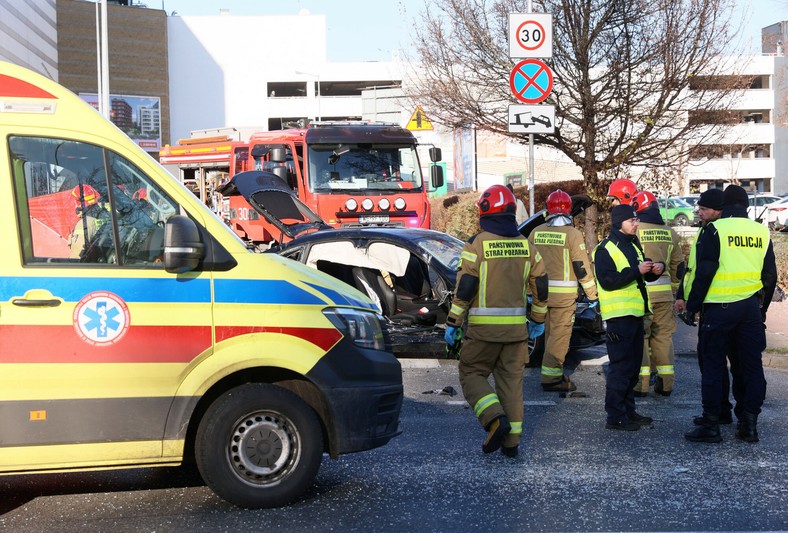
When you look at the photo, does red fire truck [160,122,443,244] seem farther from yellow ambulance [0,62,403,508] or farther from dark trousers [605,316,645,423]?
yellow ambulance [0,62,403,508]

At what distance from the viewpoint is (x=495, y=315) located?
6891mm

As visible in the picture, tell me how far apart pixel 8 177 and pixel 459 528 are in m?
2.89

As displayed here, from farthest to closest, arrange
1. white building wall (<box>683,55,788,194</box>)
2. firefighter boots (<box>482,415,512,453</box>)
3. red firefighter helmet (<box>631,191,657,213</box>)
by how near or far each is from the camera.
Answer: white building wall (<box>683,55,788,194</box>) < red firefighter helmet (<box>631,191,657,213</box>) < firefighter boots (<box>482,415,512,453</box>)

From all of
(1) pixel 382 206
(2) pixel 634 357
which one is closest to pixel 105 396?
(2) pixel 634 357

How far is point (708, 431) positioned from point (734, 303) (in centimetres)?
92

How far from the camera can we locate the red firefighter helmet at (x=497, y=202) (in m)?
6.95

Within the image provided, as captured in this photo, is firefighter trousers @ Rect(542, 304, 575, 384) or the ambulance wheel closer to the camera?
the ambulance wheel

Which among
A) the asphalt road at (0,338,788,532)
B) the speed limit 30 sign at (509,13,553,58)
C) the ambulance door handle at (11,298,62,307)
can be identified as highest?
the speed limit 30 sign at (509,13,553,58)

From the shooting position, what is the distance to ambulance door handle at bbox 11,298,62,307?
510 cm

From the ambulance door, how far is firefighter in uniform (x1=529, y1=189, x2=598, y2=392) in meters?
4.75

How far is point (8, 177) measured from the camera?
5.21 meters

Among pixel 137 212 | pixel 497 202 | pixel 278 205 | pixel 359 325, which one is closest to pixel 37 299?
pixel 137 212

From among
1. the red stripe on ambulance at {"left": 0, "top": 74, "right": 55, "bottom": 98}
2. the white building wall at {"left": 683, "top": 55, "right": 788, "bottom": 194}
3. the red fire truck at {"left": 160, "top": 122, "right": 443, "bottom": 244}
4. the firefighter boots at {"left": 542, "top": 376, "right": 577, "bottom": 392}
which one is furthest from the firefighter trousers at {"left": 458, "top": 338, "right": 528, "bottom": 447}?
the white building wall at {"left": 683, "top": 55, "right": 788, "bottom": 194}

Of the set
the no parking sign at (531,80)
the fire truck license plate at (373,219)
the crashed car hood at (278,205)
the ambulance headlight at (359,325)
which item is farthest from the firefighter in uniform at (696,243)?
the fire truck license plate at (373,219)
